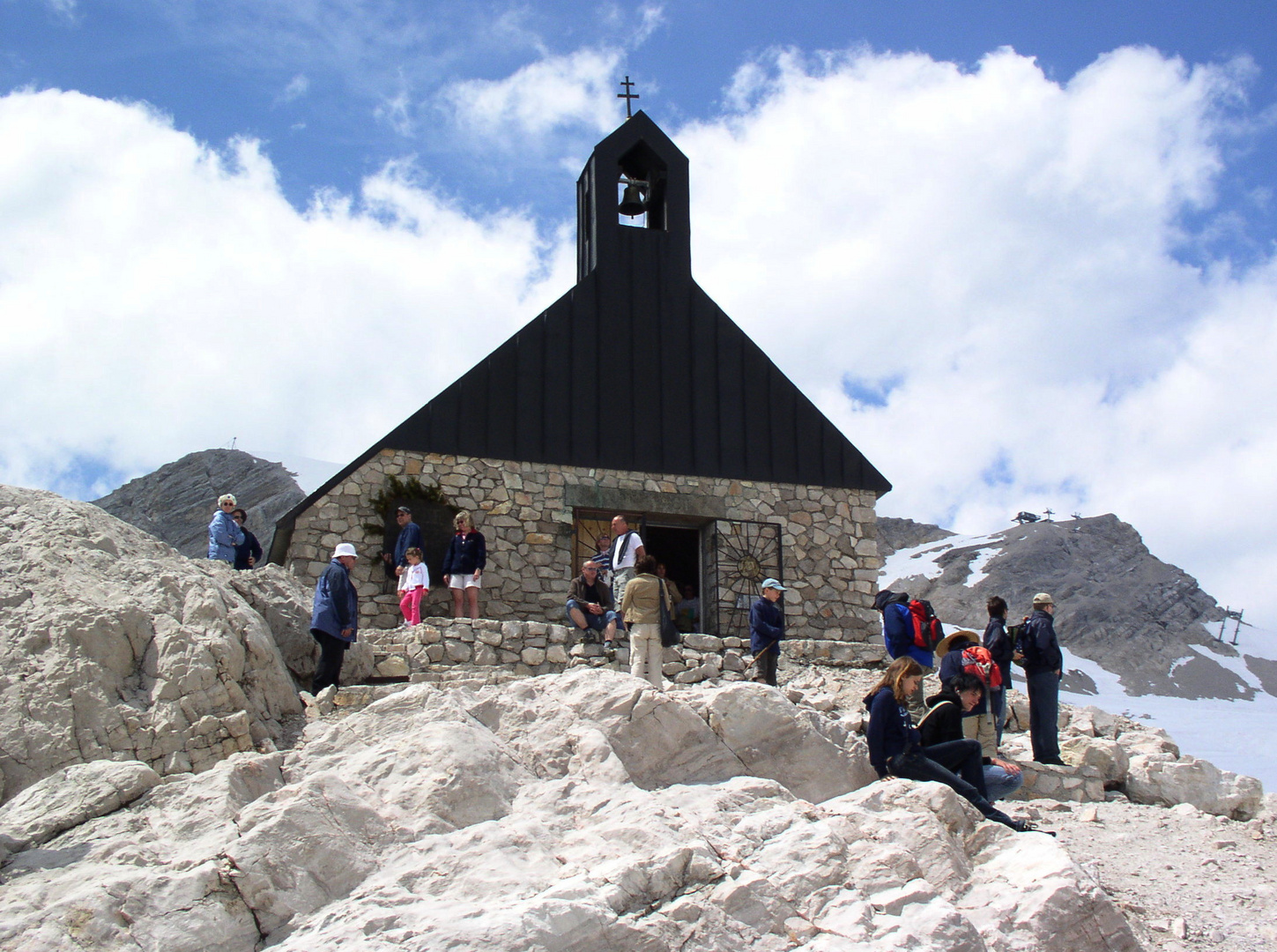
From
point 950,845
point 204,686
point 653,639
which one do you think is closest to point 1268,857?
point 950,845

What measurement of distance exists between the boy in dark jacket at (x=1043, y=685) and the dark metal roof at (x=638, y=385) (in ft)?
20.9

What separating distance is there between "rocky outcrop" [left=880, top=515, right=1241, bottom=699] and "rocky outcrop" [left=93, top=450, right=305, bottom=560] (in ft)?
63.5

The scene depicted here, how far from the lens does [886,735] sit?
6.30 metres

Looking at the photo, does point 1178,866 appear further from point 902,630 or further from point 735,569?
point 735,569

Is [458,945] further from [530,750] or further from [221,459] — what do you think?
[221,459]

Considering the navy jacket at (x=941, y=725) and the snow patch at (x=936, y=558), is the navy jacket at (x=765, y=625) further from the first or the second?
the snow patch at (x=936, y=558)

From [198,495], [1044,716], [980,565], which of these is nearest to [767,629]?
[1044,716]

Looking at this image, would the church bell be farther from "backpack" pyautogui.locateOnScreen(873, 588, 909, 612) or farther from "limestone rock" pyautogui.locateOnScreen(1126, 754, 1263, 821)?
"limestone rock" pyautogui.locateOnScreen(1126, 754, 1263, 821)

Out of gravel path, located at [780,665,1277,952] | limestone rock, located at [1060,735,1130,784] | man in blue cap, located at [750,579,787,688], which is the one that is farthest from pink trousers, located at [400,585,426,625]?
limestone rock, located at [1060,735,1130,784]

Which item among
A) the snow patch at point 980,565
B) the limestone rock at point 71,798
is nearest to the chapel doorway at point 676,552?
the limestone rock at point 71,798

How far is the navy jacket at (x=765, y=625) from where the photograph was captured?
30.2 ft

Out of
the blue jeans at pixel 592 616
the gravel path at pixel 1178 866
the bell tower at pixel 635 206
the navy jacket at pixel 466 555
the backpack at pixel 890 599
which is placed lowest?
the gravel path at pixel 1178 866

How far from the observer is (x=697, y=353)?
15.5m

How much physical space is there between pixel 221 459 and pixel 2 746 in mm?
29874
